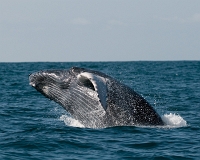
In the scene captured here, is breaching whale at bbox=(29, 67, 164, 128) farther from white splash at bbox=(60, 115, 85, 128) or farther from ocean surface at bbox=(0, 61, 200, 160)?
white splash at bbox=(60, 115, 85, 128)

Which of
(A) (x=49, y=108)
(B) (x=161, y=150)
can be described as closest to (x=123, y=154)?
(B) (x=161, y=150)

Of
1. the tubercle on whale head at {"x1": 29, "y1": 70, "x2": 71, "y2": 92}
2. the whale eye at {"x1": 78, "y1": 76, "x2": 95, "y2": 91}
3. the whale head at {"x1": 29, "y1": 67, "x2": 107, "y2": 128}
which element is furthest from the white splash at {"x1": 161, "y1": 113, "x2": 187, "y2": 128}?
the tubercle on whale head at {"x1": 29, "y1": 70, "x2": 71, "y2": 92}

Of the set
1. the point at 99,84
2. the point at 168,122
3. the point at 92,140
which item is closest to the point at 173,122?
the point at 168,122

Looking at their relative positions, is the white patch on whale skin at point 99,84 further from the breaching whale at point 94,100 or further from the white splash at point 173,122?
the white splash at point 173,122

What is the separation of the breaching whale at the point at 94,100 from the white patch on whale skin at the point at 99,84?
454 millimetres

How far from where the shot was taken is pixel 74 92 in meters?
12.8

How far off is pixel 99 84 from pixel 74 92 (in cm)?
168

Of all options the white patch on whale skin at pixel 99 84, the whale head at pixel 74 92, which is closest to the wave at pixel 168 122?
the whale head at pixel 74 92

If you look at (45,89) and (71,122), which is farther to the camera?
(71,122)

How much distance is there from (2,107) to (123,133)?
835 centimetres

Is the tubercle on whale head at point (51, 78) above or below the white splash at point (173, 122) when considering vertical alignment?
above

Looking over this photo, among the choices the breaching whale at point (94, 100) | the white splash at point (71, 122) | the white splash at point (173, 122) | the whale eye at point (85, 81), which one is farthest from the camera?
the white splash at point (173, 122)

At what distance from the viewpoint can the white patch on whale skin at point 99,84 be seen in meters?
10.9

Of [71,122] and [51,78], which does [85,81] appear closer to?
[51,78]
